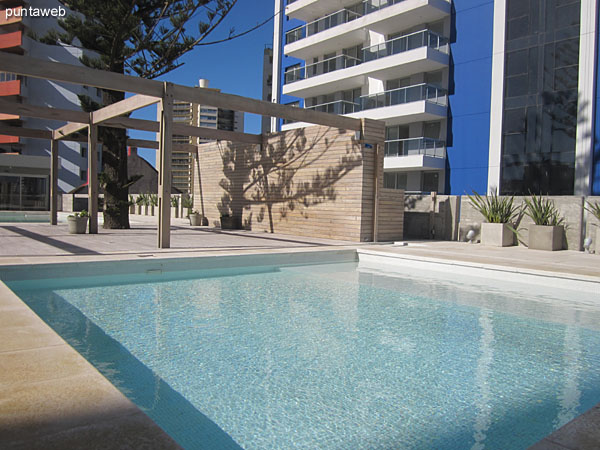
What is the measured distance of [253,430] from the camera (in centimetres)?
240

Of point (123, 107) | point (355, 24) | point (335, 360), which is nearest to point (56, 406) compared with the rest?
point (335, 360)

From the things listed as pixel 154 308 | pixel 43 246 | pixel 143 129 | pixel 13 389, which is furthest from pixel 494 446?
pixel 143 129

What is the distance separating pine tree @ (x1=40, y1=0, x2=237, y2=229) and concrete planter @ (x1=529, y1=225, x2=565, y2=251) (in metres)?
9.91

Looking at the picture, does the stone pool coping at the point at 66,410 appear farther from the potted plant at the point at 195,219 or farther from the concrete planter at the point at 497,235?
the potted plant at the point at 195,219

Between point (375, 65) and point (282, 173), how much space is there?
11.9 metres

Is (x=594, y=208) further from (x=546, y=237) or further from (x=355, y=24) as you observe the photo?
(x=355, y=24)

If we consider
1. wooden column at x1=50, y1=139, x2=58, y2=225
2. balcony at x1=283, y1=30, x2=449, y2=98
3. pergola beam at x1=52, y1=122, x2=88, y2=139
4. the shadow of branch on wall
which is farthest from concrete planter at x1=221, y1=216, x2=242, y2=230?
balcony at x1=283, y1=30, x2=449, y2=98

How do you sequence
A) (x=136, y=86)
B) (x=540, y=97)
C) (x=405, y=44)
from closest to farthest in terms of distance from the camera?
(x=136, y=86), (x=540, y=97), (x=405, y=44)

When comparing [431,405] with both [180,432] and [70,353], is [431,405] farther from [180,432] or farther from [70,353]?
[70,353]

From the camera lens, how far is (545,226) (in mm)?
10578

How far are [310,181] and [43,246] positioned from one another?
6.76 meters

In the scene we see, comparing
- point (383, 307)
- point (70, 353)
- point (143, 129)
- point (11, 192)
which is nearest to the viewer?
point (70, 353)

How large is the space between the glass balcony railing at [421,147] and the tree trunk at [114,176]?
1249 cm

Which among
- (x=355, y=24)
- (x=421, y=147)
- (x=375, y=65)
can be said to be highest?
(x=355, y=24)
